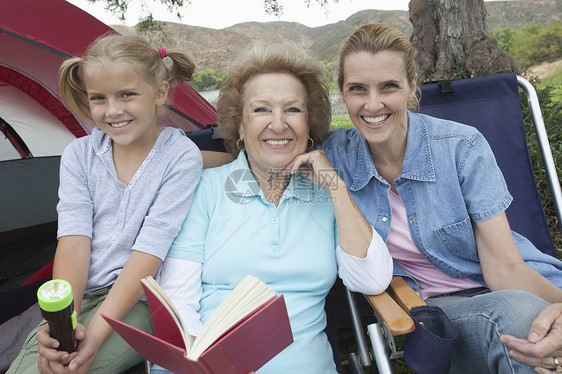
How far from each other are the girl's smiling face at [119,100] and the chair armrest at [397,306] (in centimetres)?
123

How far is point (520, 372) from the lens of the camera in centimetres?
132

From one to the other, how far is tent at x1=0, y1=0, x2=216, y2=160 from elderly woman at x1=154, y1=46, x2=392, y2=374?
119cm

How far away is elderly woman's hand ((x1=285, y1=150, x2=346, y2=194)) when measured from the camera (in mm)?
1794

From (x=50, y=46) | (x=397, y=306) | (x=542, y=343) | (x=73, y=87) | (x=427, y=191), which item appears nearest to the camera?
(x=542, y=343)

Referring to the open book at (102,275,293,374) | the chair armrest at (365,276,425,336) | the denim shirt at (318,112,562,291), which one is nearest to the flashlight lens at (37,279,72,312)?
the open book at (102,275,293,374)

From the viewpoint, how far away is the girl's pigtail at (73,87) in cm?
194

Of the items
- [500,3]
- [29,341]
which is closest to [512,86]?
[29,341]

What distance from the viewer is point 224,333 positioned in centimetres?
110

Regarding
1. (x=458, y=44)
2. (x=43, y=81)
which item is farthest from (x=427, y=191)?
Result: (x=458, y=44)

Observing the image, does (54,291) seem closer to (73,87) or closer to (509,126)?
(73,87)

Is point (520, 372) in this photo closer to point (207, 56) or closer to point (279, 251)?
point (279, 251)

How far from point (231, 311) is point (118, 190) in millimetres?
976

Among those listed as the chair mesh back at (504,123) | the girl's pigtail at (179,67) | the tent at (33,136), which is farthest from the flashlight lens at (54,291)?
the chair mesh back at (504,123)

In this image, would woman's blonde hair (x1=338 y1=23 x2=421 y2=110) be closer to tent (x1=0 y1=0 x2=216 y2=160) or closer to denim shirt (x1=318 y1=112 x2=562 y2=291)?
denim shirt (x1=318 y1=112 x2=562 y2=291)
